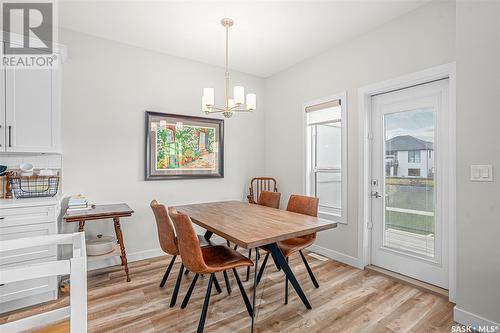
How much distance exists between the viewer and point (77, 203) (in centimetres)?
279

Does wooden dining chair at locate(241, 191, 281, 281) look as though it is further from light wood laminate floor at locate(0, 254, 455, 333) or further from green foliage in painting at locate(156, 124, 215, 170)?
green foliage in painting at locate(156, 124, 215, 170)

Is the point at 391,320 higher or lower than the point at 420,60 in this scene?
lower

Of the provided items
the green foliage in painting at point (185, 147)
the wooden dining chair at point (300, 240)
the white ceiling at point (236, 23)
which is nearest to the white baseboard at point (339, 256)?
the wooden dining chair at point (300, 240)

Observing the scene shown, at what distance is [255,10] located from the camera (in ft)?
8.68

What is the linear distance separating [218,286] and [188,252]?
2.62 feet

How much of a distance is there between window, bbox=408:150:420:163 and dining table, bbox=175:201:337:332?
123 cm

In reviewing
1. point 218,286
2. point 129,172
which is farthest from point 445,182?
point 129,172

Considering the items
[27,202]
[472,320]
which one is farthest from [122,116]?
[472,320]

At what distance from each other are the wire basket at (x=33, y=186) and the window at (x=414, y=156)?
3.66 m

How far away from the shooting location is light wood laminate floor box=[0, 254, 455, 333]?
201cm

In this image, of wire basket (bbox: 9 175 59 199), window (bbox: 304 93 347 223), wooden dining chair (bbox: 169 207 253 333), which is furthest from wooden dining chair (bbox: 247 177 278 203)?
wire basket (bbox: 9 175 59 199)

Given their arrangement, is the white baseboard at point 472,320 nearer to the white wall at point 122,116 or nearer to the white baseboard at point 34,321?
the white baseboard at point 34,321

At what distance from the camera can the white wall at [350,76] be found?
8.20ft

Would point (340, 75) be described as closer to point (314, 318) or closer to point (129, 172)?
point (314, 318)
